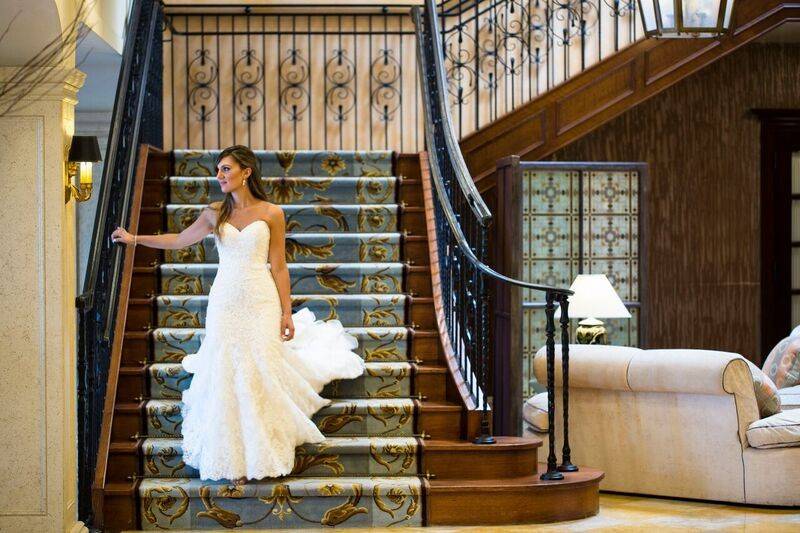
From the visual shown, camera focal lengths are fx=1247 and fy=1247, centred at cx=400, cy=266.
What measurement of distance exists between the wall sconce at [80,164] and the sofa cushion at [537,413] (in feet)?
8.96

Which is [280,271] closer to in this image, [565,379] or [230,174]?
[230,174]

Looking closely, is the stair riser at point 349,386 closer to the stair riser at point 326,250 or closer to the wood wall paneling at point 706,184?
the stair riser at point 326,250

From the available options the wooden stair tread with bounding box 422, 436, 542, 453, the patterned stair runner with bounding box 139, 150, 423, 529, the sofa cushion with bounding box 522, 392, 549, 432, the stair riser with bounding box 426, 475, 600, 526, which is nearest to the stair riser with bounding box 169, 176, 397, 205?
the patterned stair runner with bounding box 139, 150, 423, 529

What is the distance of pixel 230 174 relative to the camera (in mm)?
5949

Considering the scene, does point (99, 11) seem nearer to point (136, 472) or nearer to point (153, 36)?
point (153, 36)

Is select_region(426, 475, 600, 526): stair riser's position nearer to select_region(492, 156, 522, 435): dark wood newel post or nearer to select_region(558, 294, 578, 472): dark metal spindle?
select_region(558, 294, 578, 472): dark metal spindle

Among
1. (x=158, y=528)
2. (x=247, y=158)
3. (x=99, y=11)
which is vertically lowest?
(x=158, y=528)

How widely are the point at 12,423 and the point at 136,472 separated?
0.76 meters

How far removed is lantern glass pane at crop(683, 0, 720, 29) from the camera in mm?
6277

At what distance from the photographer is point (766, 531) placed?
18.7 feet

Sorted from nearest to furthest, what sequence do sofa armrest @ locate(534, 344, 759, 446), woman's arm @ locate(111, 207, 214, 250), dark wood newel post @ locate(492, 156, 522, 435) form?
woman's arm @ locate(111, 207, 214, 250), sofa armrest @ locate(534, 344, 759, 446), dark wood newel post @ locate(492, 156, 522, 435)

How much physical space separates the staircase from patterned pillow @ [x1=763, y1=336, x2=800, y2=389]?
2319 mm

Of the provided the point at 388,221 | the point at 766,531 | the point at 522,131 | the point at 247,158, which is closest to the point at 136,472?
the point at 247,158

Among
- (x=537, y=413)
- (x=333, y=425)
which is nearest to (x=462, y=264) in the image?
(x=537, y=413)
